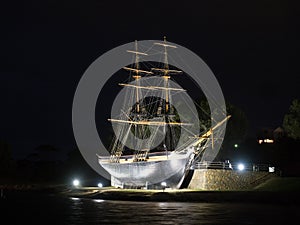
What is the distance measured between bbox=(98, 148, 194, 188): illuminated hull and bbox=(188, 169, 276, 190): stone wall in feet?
13.6

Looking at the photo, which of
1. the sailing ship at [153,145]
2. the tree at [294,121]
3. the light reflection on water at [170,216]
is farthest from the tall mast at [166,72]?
the light reflection on water at [170,216]

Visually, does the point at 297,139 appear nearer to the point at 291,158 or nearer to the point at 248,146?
the point at 291,158

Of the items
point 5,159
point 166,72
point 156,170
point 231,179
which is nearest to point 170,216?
point 231,179

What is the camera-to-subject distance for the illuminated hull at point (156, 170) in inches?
2130

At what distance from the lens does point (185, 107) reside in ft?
238

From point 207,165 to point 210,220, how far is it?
26128mm

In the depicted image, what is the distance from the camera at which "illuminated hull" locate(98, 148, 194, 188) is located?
177 ft

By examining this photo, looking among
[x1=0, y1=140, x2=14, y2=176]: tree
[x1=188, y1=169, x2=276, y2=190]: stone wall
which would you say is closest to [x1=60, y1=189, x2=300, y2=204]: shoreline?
[x1=188, y1=169, x2=276, y2=190]: stone wall

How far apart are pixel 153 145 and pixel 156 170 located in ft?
65.2

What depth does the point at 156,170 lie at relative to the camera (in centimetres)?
5638

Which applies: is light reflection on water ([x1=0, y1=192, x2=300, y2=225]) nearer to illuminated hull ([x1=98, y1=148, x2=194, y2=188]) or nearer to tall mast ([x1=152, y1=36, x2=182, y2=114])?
illuminated hull ([x1=98, y1=148, x2=194, y2=188])

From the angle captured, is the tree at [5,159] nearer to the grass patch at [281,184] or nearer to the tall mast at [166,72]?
the tall mast at [166,72]

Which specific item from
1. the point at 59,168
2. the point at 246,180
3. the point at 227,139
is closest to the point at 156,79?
the point at 227,139

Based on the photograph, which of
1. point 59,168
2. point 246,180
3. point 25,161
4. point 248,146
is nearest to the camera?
point 246,180
